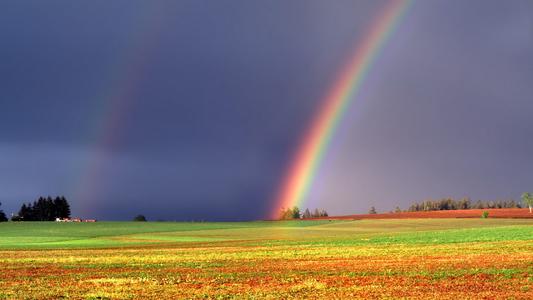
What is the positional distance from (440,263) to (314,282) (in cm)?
1231

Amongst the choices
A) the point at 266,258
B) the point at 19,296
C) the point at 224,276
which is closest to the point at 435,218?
the point at 266,258

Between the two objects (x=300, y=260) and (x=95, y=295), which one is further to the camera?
(x=300, y=260)

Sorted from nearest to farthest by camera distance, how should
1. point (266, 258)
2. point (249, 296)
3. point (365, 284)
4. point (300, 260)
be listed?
point (249, 296)
point (365, 284)
point (300, 260)
point (266, 258)

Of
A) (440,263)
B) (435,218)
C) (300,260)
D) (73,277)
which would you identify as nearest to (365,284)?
(440,263)

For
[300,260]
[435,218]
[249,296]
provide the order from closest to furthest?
1. [249,296]
2. [300,260]
3. [435,218]

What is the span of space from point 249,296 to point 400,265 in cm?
1502

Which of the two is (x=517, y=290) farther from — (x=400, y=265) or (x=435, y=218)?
(x=435, y=218)

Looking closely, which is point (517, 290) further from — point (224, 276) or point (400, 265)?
point (224, 276)

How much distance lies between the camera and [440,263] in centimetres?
3566

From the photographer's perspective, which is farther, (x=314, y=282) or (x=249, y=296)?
(x=314, y=282)

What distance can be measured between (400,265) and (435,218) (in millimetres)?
113576

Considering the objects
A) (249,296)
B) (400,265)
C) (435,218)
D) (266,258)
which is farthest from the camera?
(435,218)

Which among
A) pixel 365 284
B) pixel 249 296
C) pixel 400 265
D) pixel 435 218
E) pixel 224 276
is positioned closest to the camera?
pixel 249 296

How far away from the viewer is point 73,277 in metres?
31.7
